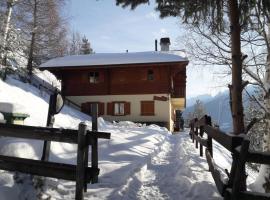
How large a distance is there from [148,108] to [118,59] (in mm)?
Answer: 5518

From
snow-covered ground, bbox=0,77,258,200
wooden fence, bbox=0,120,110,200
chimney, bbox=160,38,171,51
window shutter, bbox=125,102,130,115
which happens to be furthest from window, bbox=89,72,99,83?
wooden fence, bbox=0,120,110,200

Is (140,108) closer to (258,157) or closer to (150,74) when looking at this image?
(150,74)

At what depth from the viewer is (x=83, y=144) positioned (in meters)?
5.02

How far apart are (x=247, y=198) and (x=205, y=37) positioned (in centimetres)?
1444

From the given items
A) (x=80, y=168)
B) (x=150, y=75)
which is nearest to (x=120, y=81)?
(x=150, y=75)

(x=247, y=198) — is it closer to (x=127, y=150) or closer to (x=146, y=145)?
(x=127, y=150)

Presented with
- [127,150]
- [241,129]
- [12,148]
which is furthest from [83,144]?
[127,150]

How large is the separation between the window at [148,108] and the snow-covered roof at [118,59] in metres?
3.58

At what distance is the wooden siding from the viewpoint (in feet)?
103

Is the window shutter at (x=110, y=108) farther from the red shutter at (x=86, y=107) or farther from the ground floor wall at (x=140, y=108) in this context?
the red shutter at (x=86, y=107)

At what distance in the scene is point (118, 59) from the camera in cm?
3278

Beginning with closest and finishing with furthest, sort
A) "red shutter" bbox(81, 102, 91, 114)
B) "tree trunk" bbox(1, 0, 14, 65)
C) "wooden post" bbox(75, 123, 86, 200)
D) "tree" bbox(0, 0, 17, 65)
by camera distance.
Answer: "wooden post" bbox(75, 123, 86, 200), "tree" bbox(0, 0, 17, 65), "tree trunk" bbox(1, 0, 14, 65), "red shutter" bbox(81, 102, 91, 114)

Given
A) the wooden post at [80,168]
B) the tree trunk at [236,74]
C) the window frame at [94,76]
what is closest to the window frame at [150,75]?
the window frame at [94,76]

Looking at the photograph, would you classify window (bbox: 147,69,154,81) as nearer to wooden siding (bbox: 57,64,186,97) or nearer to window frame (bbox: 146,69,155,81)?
window frame (bbox: 146,69,155,81)
